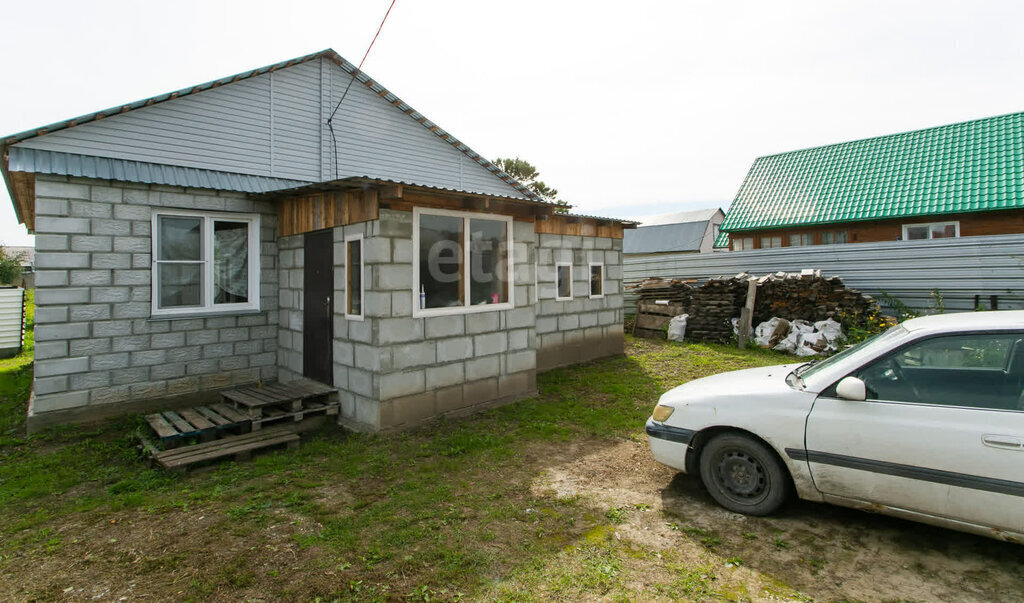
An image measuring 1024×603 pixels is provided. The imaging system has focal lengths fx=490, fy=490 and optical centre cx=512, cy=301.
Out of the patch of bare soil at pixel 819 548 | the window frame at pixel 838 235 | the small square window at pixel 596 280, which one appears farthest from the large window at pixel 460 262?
the window frame at pixel 838 235

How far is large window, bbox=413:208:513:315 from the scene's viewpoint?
21.3 feet

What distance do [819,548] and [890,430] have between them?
985 millimetres

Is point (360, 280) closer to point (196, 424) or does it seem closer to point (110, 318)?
point (196, 424)

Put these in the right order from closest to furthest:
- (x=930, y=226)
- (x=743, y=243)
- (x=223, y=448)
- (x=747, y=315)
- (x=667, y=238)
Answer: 1. (x=223, y=448)
2. (x=747, y=315)
3. (x=930, y=226)
4. (x=743, y=243)
5. (x=667, y=238)

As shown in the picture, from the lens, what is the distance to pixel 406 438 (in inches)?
237

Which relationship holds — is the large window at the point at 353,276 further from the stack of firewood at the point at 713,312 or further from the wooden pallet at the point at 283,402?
the stack of firewood at the point at 713,312

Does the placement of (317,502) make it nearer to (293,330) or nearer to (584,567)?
(584,567)

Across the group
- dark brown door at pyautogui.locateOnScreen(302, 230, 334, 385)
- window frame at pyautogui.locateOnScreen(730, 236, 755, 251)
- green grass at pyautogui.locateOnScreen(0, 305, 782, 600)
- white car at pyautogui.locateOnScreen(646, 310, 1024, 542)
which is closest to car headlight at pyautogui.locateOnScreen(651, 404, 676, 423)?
white car at pyautogui.locateOnScreen(646, 310, 1024, 542)

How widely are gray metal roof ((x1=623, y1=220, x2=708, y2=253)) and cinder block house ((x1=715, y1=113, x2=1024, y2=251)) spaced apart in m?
17.8

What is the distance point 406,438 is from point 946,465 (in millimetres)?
5027

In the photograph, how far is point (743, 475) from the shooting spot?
4.02m

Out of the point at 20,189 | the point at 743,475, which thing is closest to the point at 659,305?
the point at 743,475

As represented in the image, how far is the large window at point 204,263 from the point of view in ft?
23.7

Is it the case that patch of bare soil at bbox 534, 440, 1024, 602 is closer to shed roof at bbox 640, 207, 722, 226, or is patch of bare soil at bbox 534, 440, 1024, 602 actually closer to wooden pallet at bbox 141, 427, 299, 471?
wooden pallet at bbox 141, 427, 299, 471
